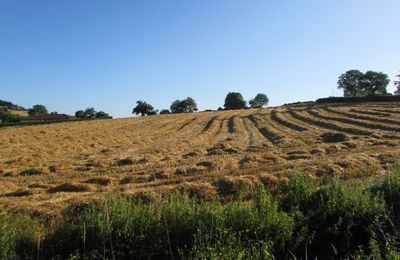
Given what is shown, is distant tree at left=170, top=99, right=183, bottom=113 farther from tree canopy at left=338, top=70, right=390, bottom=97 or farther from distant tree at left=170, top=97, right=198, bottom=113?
tree canopy at left=338, top=70, right=390, bottom=97

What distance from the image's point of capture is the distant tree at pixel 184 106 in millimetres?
104812

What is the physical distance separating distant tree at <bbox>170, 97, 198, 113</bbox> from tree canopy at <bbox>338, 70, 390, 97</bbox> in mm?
44374

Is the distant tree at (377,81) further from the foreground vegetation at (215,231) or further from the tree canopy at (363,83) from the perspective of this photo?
the foreground vegetation at (215,231)

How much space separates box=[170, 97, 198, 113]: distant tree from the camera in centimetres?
10481

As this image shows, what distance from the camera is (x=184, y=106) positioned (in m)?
105

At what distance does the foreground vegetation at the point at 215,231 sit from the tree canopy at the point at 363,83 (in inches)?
4019

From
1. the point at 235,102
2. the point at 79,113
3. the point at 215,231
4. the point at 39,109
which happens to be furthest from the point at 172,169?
the point at 39,109

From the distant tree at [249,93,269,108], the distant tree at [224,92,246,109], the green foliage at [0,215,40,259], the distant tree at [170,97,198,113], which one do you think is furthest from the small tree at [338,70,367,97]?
the green foliage at [0,215,40,259]

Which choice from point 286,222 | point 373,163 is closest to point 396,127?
point 373,163

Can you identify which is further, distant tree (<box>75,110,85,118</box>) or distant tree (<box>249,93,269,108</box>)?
distant tree (<box>249,93,269,108</box>)

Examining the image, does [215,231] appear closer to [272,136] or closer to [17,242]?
[17,242]

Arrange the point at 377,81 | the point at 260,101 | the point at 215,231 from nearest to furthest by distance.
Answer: the point at 215,231
the point at 377,81
the point at 260,101

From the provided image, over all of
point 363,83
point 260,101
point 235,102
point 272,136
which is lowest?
point 272,136

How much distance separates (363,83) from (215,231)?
105744 mm
